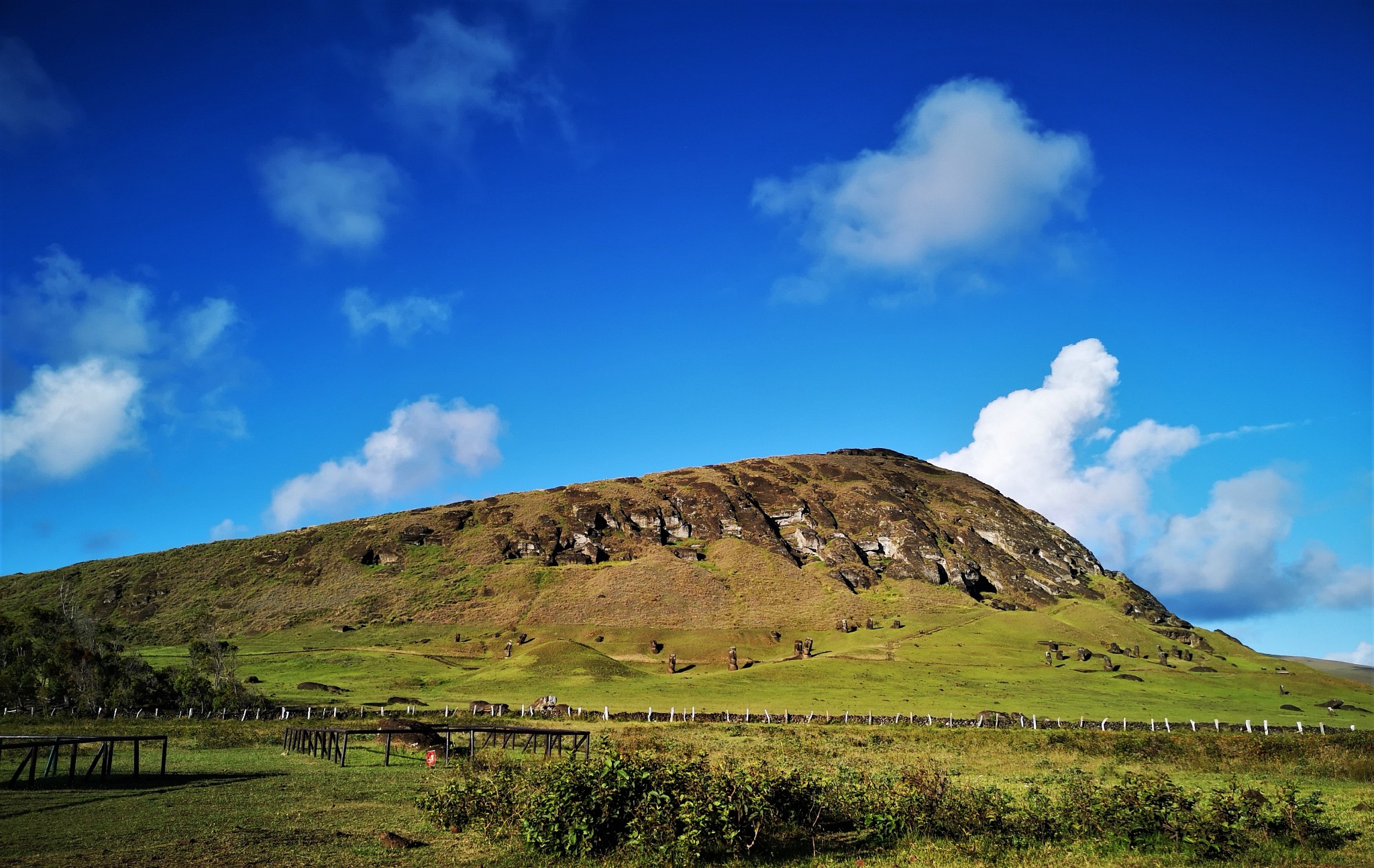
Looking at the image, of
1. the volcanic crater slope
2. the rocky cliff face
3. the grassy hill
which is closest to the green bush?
the grassy hill

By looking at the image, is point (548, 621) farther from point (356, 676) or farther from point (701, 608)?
point (356, 676)

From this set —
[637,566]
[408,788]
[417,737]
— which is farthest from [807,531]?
[408,788]

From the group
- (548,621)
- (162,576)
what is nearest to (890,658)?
(548,621)

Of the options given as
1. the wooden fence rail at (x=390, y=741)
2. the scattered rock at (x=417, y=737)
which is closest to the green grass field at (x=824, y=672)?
the wooden fence rail at (x=390, y=741)

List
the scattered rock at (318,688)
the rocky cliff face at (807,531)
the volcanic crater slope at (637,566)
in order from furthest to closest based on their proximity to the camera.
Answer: the rocky cliff face at (807,531) → the volcanic crater slope at (637,566) → the scattered rock at (318,688)

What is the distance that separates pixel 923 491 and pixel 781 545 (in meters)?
51.0

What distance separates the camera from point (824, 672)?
93625 millimetres

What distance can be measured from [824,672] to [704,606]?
41.4 m

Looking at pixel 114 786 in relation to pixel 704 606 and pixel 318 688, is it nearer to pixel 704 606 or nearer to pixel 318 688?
pixel 318 688

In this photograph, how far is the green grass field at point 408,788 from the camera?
17.8 meters

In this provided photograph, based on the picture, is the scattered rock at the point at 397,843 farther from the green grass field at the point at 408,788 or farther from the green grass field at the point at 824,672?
the green grass field at the point at 824,672

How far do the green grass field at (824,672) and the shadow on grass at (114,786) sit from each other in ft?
136

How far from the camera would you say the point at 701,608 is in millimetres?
132375

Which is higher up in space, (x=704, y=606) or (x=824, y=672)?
(x=704, y=606)
